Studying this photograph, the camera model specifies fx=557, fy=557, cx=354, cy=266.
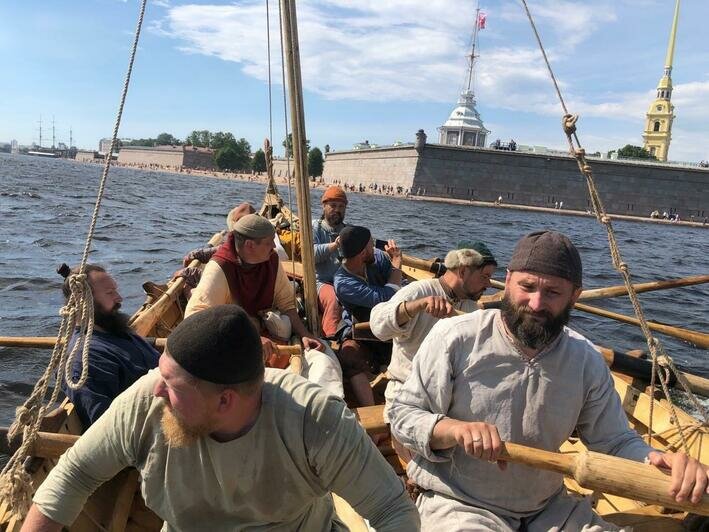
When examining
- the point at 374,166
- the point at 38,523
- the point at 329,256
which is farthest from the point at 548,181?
the point at 38,523

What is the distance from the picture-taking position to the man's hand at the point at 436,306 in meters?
2.88

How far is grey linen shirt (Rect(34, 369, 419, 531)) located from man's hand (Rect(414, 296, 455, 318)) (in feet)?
4.10

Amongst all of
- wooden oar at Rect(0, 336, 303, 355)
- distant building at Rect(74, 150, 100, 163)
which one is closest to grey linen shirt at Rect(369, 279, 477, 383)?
wooden oar at Rect(0, 336, 303, 355)

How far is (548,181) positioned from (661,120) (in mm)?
43333

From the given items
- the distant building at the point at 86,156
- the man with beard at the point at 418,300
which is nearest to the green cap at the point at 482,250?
the man with beard at the point at 418,300

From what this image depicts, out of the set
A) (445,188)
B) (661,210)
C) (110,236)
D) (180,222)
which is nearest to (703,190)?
(661,210)

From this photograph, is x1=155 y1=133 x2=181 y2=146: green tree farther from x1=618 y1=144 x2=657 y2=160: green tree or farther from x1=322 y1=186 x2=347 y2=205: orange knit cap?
x1=322 y1=186 x2=347 y2=205: orange knit cap

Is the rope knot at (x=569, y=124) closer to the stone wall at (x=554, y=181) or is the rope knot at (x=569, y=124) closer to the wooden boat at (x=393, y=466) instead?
the wooden boat at (x=393, y=466)

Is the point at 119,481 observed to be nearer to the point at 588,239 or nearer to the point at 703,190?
the point at 588,239

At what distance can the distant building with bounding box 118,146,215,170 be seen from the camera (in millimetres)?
110750

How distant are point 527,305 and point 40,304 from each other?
→ 994 centimetres

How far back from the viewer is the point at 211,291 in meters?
3.76

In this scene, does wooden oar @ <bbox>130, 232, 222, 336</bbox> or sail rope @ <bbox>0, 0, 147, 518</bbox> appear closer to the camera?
sail rope @ <bbox>0, 0, 147, 518</bbox>

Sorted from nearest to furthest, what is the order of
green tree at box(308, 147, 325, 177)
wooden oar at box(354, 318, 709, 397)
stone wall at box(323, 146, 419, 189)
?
wooden oar at box(354, 318, 709, 397), stone wall at box(323, 146, 419, 189), green tree at box(308, 147, 325, 177)
